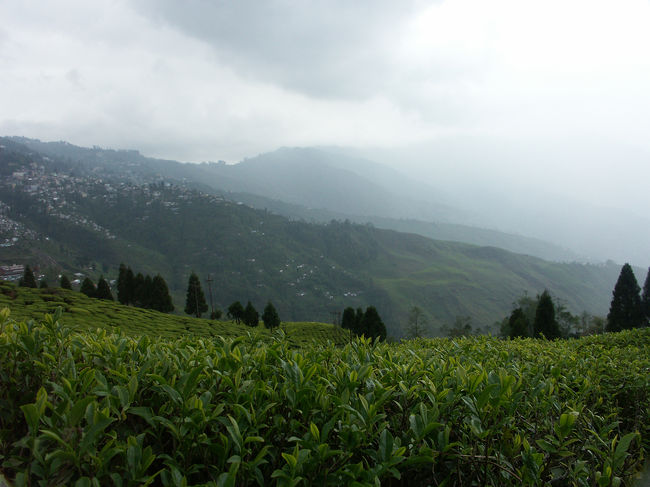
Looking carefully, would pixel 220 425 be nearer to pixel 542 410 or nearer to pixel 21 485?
pixel 21 485

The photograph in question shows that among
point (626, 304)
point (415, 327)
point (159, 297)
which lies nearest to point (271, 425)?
point (626, 304)

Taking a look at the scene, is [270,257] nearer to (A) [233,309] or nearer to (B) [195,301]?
(B) [195,301]

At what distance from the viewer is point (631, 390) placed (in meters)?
3.01

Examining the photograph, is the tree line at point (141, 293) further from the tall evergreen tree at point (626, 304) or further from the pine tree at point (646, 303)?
the pine tree at point (646, 303)

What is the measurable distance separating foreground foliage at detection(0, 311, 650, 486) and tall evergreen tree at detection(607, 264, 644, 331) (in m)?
37.8

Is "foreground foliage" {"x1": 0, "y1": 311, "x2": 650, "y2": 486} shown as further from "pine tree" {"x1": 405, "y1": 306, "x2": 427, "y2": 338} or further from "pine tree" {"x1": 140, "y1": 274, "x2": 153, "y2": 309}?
"pine tree" {"x1": 140, "y1": 274, "x2": 153, "y2": 309}

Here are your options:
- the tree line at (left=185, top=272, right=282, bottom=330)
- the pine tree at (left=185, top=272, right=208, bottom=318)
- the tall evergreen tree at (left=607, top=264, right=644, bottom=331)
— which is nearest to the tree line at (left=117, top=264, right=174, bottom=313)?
the pine tree at (left=185, top=272, right=208, bottom=318)

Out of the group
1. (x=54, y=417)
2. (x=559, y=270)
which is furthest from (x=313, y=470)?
(x=559, y=270)

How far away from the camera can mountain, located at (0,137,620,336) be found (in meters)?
122

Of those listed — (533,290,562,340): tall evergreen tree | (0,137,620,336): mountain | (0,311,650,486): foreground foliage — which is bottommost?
(0,137,620,336): mountain

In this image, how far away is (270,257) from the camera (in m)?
148

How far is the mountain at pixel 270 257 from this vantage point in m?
122

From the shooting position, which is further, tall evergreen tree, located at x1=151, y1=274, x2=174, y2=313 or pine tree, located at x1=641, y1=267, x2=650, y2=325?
tall evergreen tree, located at x1=151, y1=274, x2=174, y2=313

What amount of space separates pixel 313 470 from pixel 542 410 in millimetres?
1511
